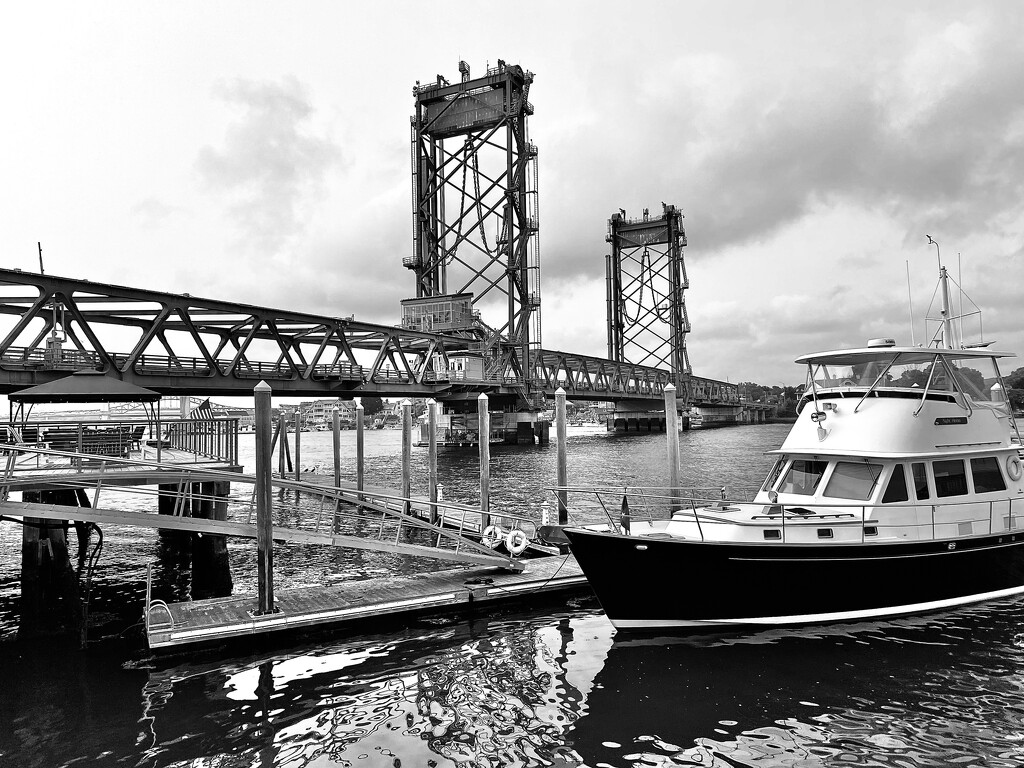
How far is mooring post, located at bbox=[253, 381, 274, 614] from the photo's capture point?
11195 millimetres

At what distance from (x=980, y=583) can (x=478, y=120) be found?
6739 cm

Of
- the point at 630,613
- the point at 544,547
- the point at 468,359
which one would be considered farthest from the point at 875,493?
the point at 468,359

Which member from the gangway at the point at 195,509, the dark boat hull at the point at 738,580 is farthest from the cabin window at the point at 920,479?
the gangway at the point at 195,509

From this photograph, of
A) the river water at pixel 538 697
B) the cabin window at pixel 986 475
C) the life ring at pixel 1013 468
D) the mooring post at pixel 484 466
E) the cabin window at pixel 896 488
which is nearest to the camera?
the river water at pixel 538 697

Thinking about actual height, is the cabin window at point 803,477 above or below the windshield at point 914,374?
below

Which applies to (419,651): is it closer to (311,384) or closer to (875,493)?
(875,493)

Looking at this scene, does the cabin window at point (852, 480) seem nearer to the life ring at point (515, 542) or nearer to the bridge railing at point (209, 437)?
the life ring at point (515, 542)

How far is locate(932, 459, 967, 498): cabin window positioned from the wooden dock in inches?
279

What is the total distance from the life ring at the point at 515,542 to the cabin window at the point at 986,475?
918cm

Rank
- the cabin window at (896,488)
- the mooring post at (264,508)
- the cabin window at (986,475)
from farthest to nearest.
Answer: the cabin window at (986,475) → the cabin window at (896,488) → the mooring post at (264,508)

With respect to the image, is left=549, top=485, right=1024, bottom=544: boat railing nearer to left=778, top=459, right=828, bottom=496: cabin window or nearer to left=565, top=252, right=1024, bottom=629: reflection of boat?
left=565, top=252, right=1024, bottom=629: reflection of boat

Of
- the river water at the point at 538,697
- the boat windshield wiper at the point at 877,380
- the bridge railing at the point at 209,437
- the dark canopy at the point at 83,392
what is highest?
the dark canopy at the point at 83,392

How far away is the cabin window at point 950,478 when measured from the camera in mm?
12328

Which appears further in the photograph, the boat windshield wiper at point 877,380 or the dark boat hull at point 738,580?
the boat windshield wiper at point 877,380
